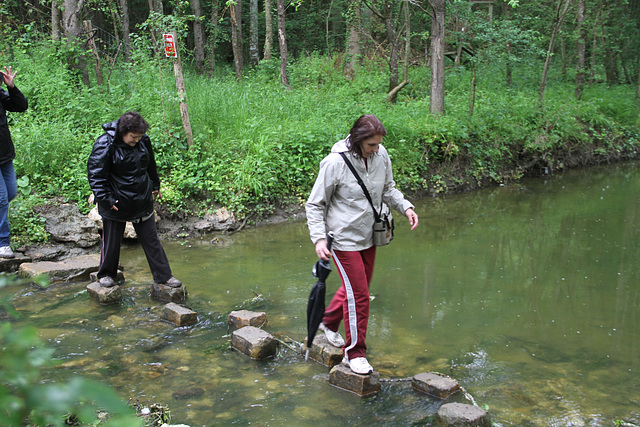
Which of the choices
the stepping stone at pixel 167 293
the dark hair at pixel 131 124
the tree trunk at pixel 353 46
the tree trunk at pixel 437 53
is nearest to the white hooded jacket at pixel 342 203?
the dark hair at pixel 131 124

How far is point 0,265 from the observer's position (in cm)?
668

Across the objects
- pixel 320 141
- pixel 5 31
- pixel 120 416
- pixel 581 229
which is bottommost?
pixel 581 229

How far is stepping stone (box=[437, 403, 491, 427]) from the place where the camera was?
340 cm

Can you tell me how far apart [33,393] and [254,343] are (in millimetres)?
3637

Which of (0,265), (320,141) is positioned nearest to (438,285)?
(320,141)

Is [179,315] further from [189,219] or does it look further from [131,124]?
[189,219]

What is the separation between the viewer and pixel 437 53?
12.4 m

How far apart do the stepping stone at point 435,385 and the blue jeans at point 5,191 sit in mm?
5540

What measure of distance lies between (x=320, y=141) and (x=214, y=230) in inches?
119

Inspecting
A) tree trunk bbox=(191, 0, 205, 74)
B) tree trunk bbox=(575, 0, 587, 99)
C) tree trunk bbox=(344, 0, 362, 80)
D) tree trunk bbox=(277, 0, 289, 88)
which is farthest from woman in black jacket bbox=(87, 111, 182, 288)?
tree trunk bbox=(575, 0, 587, 99)

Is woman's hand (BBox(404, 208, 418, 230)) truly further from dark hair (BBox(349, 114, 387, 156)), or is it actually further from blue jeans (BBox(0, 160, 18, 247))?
blue jeans (BBox(0, 160, 18, 247))

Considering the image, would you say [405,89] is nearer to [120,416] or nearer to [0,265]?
[0,265]

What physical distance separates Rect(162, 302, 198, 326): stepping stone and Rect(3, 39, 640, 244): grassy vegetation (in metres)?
2.91

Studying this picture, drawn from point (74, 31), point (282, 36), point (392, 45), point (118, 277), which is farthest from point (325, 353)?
point (392, 45)
